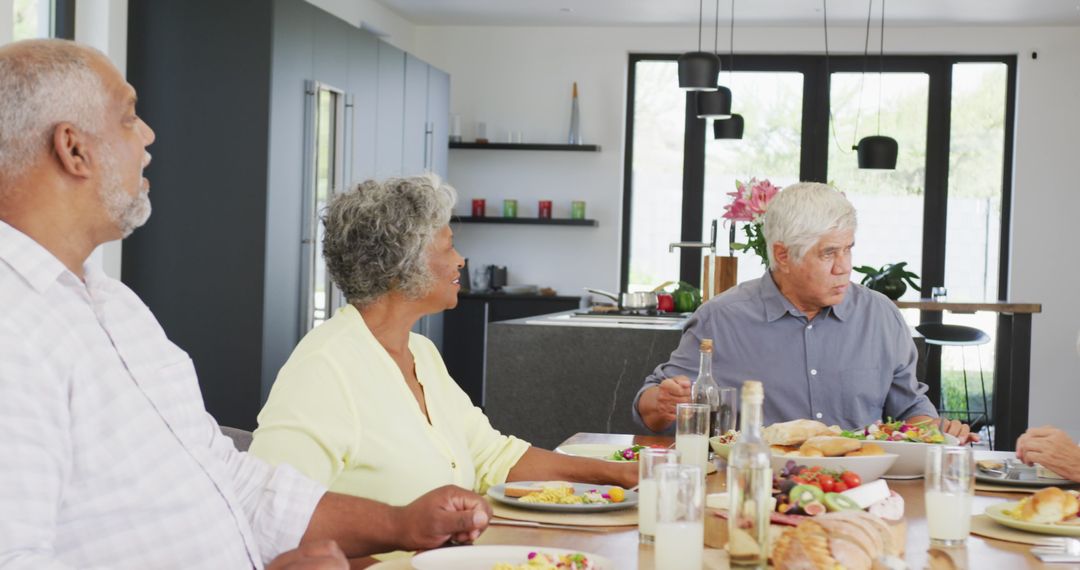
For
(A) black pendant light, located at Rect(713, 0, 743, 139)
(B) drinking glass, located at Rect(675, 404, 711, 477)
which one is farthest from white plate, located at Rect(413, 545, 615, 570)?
(A) black pendant light, located at Rect(713, 0, 743, 139)

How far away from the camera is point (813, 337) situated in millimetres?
2973

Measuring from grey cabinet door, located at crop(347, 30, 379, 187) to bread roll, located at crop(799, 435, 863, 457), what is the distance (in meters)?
4.31

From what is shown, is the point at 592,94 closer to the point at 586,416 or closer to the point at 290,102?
the point at 290,102

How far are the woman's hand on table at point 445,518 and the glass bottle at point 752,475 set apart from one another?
43 cm

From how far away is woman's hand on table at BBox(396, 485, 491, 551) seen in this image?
65.8 inches

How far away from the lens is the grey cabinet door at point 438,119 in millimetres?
7758

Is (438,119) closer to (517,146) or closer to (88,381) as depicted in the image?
(517,146)

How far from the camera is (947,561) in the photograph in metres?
1.62

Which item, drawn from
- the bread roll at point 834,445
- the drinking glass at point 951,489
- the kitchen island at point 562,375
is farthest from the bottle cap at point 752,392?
the kitchen island at point 562,375

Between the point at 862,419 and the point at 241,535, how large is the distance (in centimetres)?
173

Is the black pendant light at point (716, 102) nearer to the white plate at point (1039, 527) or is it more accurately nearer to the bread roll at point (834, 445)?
the bread roll at point (834, 445)

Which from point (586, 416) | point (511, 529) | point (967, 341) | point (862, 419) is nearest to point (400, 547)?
point (511, 529)

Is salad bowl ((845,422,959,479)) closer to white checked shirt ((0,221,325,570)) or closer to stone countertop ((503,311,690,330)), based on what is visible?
white checked shirt ((0,221,325,570))

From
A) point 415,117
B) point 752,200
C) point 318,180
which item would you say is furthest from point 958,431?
point 415,117
